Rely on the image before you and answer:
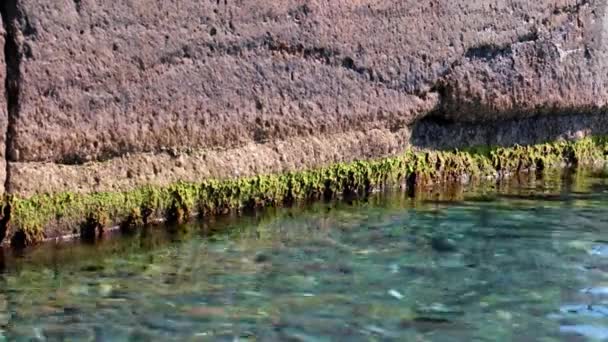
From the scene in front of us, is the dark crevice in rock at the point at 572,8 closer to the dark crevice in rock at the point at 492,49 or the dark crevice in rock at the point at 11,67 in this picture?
the dark crevice in rock at the point at 492,49

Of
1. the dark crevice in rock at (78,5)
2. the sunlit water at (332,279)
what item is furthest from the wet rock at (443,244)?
the dark crevice in rock at (78,5)

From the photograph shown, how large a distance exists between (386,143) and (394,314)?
5.28ft

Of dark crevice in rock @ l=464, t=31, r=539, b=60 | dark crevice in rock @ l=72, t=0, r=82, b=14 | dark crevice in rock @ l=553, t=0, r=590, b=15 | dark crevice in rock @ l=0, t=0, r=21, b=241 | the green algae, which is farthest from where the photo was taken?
dark crevice in rock @ l=553, t=0, r=590, b=15

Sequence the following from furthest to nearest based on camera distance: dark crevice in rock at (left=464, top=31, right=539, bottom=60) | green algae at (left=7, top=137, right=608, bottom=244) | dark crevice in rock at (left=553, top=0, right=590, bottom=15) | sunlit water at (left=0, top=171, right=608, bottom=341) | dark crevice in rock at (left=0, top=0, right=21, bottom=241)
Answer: dark crevice in rock at (left=553, top=0, right=590, bottom=15)
dark crevice in rock at (left=464, top=31, right=539, bottom=60)
green algae at (left=7, top=137, right=608, bottom=244)
dark crevice in rock at (left=0, top=0, right=21, bottom=241)
sunlit water at (left=0, top=171, right=608, bottom=341)

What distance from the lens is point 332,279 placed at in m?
3.75

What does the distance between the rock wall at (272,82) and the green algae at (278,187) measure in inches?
1.8

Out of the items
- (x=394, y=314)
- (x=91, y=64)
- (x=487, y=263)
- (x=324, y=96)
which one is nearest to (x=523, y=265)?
(x=487, y=263)

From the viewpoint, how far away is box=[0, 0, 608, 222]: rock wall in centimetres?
396

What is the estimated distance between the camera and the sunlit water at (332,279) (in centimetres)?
332

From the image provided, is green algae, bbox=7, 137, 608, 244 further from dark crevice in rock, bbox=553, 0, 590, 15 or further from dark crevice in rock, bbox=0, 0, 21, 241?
dark crevice in rock, bbox=553, 0, 590, 15

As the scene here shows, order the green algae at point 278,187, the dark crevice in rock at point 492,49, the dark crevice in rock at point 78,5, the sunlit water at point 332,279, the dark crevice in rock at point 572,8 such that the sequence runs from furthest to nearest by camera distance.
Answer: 1. the dark crevice in rock at point 572,8
2. the dark crevice in rock at point 492,49
3. the green algae at point 278,187
4. the dark crevice in rock at point 78,5
5. the sunlit water at point 332,279

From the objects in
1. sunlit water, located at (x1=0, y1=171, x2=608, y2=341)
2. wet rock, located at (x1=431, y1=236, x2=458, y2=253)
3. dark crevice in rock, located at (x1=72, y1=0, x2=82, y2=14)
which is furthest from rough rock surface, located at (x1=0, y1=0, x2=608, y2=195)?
wet rock, located at (x1=431, y1=236, x2=458, y2=253)

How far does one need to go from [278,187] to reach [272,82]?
17.1 inches

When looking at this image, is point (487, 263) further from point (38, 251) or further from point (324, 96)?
point (38, 251)
